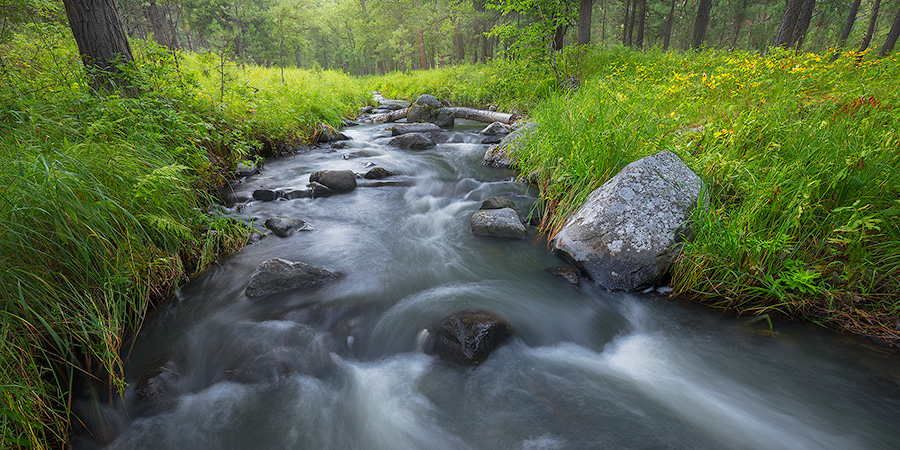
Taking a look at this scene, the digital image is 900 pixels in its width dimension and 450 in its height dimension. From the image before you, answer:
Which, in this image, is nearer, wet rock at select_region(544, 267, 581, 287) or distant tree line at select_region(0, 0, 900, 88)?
wet rock at select_region(544, 267, 581, 287)

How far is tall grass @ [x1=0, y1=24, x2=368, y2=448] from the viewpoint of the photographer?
1.98m

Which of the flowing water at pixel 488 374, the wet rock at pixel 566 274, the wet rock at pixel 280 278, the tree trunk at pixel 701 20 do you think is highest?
the tree trunk at pixel 701 20

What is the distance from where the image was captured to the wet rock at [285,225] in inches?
180

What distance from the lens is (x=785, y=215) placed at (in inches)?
111

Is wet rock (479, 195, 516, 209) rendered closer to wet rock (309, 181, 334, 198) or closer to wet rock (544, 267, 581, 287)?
wet rock (544, 267, 581, 287)

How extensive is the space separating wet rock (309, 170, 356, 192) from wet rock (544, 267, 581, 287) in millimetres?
3952

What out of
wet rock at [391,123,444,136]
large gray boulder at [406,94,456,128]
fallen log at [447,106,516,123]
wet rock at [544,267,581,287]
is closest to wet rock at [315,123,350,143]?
wet rock at [391,123,444,136]

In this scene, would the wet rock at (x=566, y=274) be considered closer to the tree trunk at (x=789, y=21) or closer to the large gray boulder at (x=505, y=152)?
the large gray boulder at (x=505, y=152)

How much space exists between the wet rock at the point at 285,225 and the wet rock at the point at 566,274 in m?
3.25

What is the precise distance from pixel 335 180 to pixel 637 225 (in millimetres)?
4804

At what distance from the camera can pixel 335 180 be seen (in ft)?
20.2

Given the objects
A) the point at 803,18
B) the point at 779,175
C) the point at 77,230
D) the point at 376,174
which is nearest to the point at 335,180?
the point at 376,174

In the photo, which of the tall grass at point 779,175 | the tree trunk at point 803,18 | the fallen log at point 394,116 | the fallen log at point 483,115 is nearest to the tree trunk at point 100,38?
the tall grass at point 779,175

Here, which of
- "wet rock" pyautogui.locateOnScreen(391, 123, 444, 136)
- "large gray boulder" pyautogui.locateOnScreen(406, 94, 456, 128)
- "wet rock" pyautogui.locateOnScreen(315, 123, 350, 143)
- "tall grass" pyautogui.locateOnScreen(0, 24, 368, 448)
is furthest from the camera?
"large gray boulder" pyautogui.locateOnScreen(406, 94, 456, 128)
